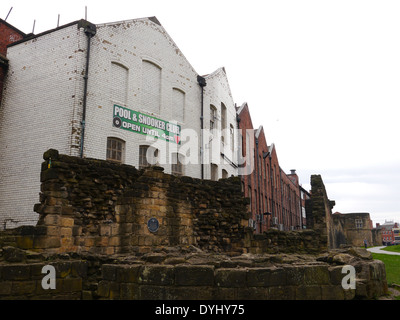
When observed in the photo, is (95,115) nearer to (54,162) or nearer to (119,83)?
(119,83)

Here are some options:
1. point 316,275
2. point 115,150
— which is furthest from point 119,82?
point 316,275

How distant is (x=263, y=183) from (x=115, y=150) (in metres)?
19.6

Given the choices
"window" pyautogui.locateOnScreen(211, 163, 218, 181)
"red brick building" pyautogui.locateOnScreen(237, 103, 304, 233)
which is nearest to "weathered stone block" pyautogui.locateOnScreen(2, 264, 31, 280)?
"window" pyautogui.locateOnScreen(211, 163, 218, 181)

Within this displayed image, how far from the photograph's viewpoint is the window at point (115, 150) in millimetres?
15548

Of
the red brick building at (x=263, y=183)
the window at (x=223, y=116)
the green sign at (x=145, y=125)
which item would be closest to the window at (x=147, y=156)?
the green sign at (x=145, y=125)

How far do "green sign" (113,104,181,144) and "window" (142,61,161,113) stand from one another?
708mm

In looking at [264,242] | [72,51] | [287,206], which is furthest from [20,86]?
[287,206]

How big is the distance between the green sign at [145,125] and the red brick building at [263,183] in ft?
30.2

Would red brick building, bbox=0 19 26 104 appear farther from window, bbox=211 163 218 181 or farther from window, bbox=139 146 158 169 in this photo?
window, bbox=211 163 218 181

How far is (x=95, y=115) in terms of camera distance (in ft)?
49.1

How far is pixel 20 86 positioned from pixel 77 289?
41.2 feet

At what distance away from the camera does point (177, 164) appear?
1855 centimetres

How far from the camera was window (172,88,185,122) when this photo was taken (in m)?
19.2

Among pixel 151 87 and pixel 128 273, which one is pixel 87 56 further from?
pixel 128 273
